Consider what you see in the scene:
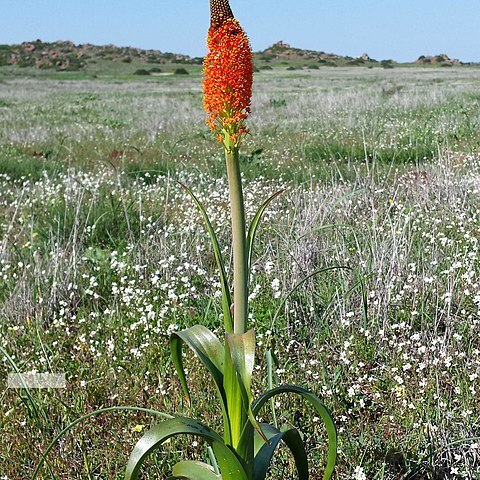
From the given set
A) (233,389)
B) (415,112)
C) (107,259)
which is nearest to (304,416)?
(233,389)

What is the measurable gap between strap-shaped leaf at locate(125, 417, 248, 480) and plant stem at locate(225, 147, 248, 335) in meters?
0.33

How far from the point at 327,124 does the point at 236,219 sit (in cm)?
1103

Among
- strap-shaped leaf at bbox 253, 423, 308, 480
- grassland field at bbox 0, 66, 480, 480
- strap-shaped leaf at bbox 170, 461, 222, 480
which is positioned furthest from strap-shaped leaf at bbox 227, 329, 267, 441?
grassland field at bbox 0, 66, 480, 480

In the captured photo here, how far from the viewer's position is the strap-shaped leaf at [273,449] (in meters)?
2.06

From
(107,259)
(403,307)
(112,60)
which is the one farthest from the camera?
(112,60)

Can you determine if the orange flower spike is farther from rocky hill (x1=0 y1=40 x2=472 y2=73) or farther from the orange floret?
rocky hill (x1=0 y1=40 x2=472 y2=73)

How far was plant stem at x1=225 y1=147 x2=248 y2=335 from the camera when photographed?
176cm

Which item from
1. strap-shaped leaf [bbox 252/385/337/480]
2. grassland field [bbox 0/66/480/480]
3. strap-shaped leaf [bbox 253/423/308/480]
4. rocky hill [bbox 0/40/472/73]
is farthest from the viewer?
rocky hill [bbox 0/40/472/73]

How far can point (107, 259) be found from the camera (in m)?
4.95

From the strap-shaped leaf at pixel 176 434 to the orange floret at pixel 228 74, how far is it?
858 mm

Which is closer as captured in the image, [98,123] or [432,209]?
[432,209]

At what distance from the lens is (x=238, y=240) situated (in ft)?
5.88

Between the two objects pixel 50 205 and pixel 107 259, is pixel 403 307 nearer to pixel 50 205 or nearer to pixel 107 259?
pixel 107 259

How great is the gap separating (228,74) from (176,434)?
106cm
